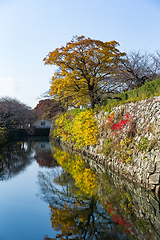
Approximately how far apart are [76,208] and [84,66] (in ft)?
43.5

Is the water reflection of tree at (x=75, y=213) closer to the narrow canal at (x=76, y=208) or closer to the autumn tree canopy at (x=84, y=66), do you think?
the narrow canal at (x=76, y=208)

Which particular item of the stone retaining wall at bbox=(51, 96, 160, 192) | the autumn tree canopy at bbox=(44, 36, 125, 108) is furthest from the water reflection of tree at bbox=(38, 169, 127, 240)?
the autumn tree canopy at bbox=(44, 36, 125, 108)

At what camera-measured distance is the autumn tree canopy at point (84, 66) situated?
56.6 feet

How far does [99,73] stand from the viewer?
61.5 ft

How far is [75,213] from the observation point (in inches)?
229

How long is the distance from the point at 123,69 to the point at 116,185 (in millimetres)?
10995

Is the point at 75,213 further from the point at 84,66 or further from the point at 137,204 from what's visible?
the point at 84,66

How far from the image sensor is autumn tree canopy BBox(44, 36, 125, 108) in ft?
56.6

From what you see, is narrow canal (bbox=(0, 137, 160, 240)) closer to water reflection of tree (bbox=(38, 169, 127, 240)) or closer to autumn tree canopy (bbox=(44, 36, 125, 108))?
water reflection of tree (bbox=(38, 169, 127, 240))

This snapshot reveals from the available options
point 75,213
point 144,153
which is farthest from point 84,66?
point 75,213

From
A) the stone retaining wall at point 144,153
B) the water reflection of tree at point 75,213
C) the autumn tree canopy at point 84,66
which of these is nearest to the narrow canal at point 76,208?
the water reflection of tree at point 75,213

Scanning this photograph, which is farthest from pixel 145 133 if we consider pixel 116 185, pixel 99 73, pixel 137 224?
pixel 99 73

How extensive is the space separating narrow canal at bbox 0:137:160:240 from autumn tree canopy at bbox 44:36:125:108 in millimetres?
9207

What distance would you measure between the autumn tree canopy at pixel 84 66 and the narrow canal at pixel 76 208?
9207 mm
